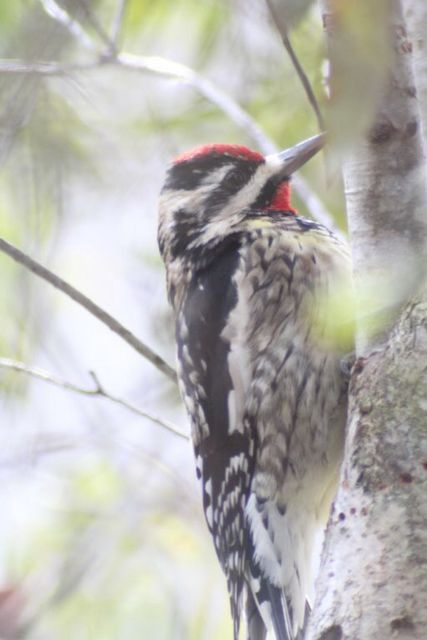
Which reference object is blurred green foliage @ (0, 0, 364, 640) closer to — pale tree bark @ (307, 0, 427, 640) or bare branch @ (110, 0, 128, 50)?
bare branch @ (110, 0, 128, 50)

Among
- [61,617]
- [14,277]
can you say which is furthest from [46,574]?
[14,277]

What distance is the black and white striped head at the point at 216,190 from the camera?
301 centimetres

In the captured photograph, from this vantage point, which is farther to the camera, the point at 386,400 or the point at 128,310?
the point at 128,310

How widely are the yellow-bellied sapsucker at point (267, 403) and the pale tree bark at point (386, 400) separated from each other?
0.70 meters

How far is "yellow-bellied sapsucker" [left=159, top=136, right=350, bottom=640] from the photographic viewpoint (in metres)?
2.60

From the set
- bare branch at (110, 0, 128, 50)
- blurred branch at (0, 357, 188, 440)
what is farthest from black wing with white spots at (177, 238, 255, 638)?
bare branch at (110, 0, 128, 50)

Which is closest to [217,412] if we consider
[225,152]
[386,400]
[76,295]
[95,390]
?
[95,390]

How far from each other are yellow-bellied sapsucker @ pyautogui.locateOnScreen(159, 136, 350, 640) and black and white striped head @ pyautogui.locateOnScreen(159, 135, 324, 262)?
144 mm

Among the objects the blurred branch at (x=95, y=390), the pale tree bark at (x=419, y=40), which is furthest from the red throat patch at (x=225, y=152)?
the pale tree bark at (x=419, y=40)

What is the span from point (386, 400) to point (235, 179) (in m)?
1.47

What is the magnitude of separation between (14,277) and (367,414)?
303 cm

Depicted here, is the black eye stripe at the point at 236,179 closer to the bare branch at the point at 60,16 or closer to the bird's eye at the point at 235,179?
the bird's eye at the point at 235,179

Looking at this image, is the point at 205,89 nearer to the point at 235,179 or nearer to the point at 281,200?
the point at 235,179

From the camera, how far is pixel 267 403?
104 inches
